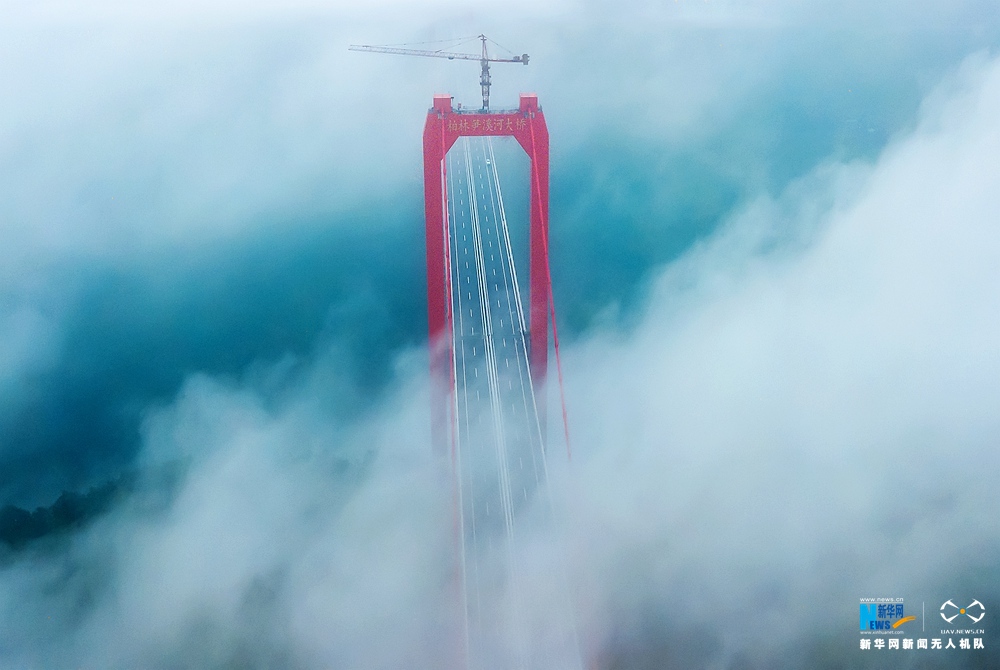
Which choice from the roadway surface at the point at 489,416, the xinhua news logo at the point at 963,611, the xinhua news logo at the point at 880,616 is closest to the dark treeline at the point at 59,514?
the roadway surface at the point at 489,416

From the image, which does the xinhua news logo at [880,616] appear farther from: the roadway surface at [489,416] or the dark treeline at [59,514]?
the dark treeline at [59,514]

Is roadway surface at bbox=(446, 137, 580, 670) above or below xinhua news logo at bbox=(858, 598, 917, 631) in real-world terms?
above

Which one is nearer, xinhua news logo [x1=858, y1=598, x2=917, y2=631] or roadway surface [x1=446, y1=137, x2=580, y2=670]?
xinhua news logo [x1=858, y1=598, x2=917, y2=631]

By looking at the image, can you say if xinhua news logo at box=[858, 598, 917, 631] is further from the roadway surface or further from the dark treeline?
the dark treeline

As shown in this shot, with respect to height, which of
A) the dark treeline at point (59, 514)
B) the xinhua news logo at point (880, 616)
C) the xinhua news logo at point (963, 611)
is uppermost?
the dark treeline at point (59, 514)

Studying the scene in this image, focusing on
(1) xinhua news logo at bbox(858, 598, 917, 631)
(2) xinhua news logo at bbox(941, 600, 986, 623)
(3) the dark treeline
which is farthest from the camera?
(3) the dark treeline

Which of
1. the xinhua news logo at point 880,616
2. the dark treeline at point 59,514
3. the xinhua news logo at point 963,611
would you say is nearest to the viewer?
the xinhua news logo at point 880,616

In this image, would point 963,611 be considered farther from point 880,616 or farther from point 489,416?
point 489,416

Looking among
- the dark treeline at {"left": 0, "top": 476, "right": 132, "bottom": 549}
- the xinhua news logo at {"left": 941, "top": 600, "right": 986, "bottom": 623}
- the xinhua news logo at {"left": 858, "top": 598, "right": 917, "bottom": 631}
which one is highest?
the dark treeline at {"left": 0, "top": 476, "right": 132, "bottom": 549}

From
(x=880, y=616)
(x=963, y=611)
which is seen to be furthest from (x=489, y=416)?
(x=963, y=611)

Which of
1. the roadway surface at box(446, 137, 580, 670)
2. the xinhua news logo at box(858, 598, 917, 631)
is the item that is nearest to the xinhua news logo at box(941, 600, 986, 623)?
the xinhua news logo at box(858, 598, 917, 631)
